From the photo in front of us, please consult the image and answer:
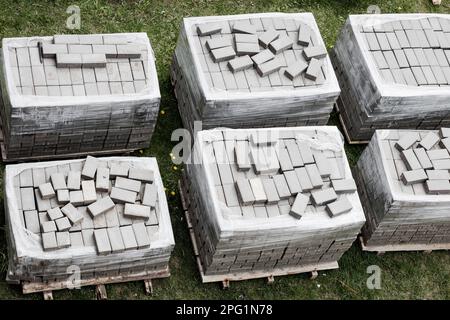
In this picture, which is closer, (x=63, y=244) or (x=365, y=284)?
(x=63, y=244)

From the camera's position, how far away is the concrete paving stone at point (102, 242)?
955cm

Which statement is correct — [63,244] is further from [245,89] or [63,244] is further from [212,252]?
[245,89]

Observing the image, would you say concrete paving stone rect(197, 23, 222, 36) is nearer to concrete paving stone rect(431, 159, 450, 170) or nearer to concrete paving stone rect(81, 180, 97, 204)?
concrete paving stone rect(81, 180, 97, 204)

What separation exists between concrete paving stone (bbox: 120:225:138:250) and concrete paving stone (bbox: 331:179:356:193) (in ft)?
8.88

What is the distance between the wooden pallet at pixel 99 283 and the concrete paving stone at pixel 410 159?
140 inches

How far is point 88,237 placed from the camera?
31.7 ft

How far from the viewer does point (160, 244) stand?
9.87m

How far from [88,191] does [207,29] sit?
121 inches

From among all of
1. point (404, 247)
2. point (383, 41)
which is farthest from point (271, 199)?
point (383, 41)

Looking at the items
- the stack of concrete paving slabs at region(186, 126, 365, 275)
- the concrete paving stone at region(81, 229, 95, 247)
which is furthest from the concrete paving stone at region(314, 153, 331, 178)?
the concrete paving stone at region(81, 229, 95, 247)

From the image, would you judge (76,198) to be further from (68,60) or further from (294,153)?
(294,153)

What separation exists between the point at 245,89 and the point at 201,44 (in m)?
0.98

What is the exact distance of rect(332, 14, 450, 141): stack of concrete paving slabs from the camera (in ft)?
37.9

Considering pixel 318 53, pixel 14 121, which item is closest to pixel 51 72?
pixel 14 121
